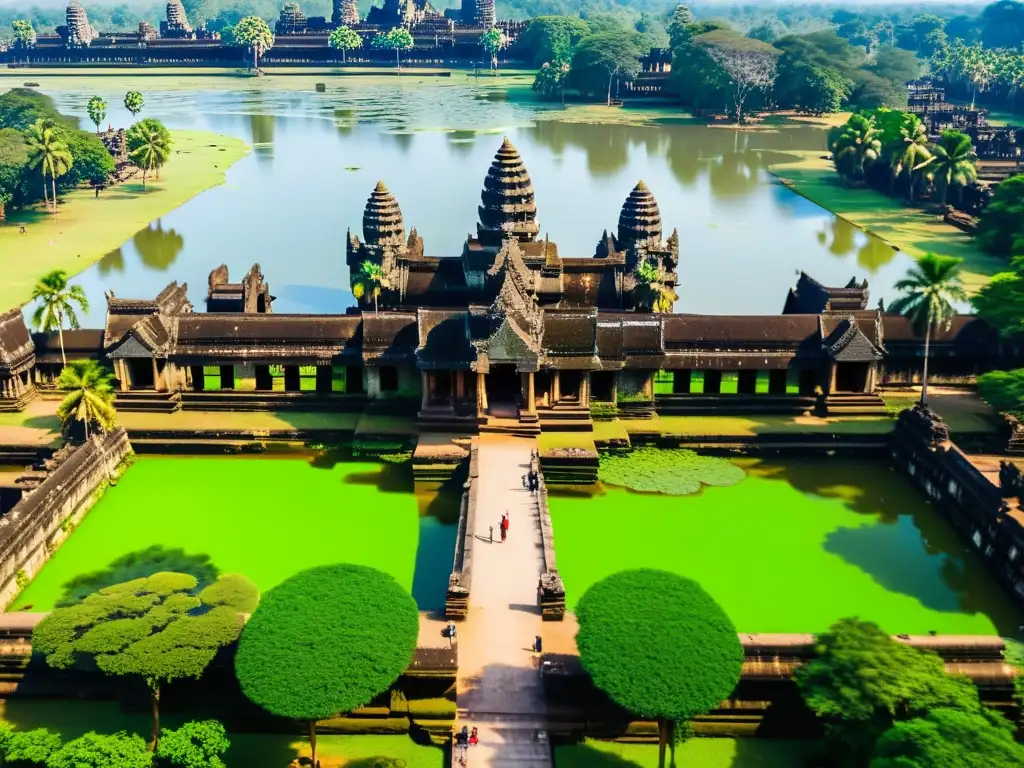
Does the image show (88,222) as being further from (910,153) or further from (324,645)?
(324,645)

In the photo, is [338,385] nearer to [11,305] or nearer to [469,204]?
[11,305]

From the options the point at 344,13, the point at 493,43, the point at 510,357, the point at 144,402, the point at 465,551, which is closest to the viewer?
the point at 465,551

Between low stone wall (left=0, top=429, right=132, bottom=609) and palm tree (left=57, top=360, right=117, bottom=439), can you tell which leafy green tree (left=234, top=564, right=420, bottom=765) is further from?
palm tree (left=57, top=360, right=117, bottom=439)

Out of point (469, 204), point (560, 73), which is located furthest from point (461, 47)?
point (469, 204)

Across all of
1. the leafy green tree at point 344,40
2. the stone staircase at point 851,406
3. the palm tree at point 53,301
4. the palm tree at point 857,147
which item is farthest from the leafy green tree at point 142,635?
the leafy green tree at point 344,40

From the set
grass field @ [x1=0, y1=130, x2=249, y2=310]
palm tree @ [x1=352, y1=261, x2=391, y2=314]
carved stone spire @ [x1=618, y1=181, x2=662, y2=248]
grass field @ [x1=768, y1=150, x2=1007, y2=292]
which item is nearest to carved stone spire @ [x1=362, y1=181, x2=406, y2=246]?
palm tree @ [x1=352, y1=261, x2=391, y2=314]

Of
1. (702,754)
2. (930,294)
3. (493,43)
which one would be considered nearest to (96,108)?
(493,43)
